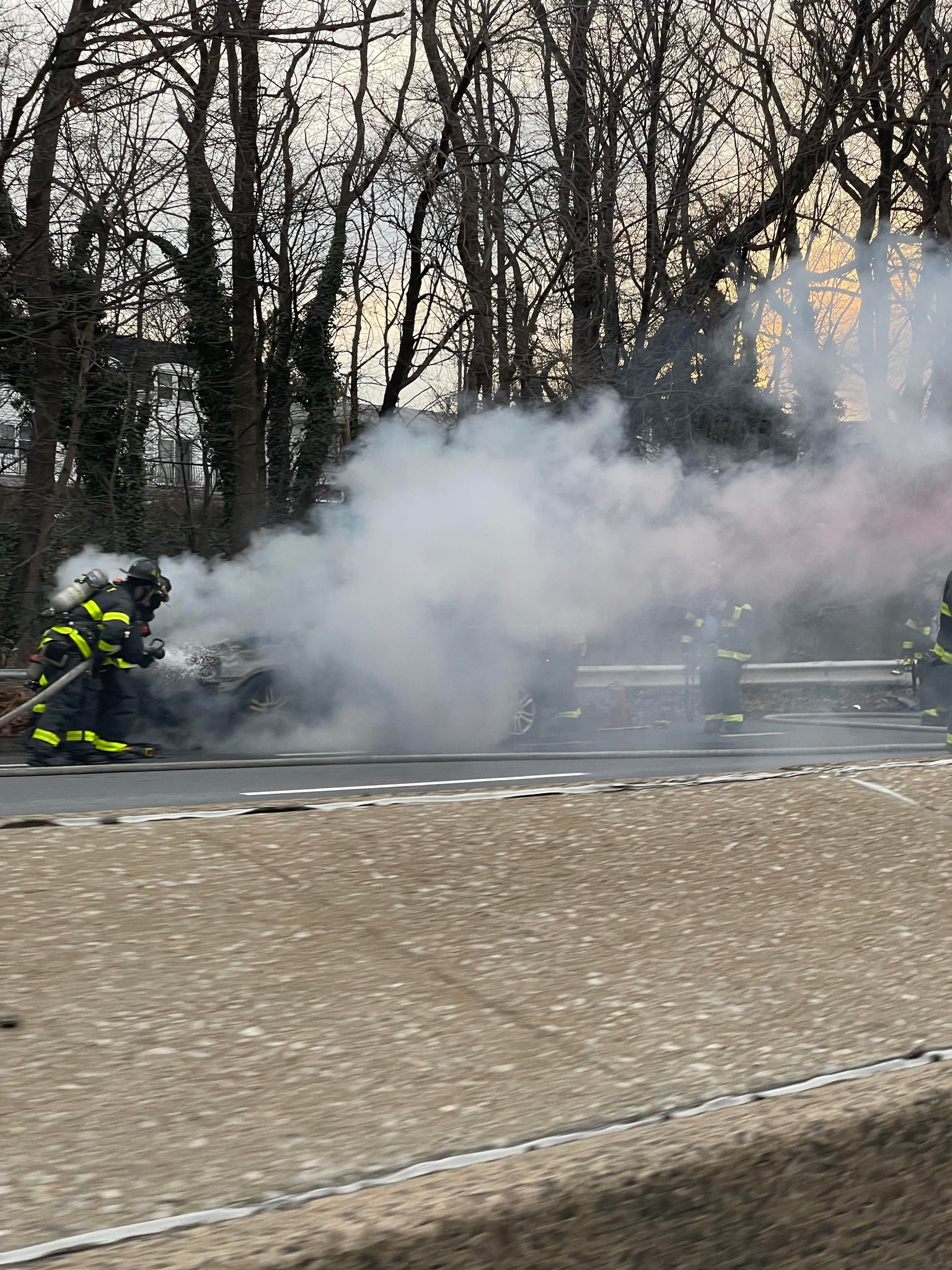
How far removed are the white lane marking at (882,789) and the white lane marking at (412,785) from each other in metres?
4.15

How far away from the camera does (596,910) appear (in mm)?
3453

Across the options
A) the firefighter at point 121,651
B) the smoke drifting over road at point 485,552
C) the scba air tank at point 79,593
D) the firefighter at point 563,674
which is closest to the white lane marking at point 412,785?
the smoke drifting over road at point 485,552

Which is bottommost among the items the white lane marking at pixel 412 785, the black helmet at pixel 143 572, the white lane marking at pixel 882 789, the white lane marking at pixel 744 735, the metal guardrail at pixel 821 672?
the white lane marking at pixel 744 735

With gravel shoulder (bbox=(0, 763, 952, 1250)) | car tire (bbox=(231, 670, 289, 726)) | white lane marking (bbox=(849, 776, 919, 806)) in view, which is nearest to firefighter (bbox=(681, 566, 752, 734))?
car tire (bbox=(231, 670, 289, 726))

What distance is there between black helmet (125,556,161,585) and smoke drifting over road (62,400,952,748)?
723 millimetres

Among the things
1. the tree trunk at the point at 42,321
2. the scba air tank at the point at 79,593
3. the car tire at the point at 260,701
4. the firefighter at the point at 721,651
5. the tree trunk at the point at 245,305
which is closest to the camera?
the scba air tank at the point at 79,593

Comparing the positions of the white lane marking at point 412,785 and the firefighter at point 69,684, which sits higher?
the firefighter at point 69,684

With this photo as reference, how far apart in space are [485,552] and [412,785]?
3.95 metres

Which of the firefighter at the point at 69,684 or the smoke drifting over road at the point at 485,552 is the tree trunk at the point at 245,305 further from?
the firefighter at the point at 69,684

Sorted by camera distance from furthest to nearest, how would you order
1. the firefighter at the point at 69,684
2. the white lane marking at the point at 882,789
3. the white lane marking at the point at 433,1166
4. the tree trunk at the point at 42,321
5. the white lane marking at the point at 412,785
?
the tree trunk at the point at 42,321 → the firefighter at the point at 69,684 → the white lane marking at the point at 412,785 → the white lane marking at the point at 882,789 → the white lane marking at the point at 433,1166

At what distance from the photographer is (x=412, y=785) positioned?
30.0 feet

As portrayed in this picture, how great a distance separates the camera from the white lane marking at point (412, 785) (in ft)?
28.3

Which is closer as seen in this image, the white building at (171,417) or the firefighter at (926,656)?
the firefighter at (926,656)

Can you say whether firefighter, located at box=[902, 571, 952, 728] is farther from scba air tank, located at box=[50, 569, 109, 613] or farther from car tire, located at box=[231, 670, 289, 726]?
scba air tank, located at box=[50, 569, 109, 613]
